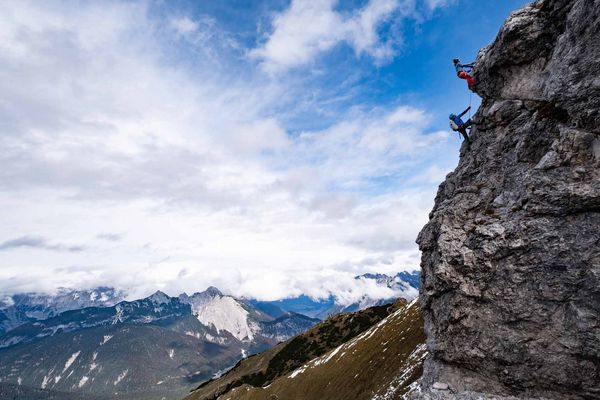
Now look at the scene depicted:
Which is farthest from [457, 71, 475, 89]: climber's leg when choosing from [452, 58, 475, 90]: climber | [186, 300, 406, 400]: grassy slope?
[186, 300, 406, 400]: grassy slope

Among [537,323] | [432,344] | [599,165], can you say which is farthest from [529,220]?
[432,344]

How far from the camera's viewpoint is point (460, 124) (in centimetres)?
3628

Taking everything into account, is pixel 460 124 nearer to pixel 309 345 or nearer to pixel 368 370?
pixel 368 370

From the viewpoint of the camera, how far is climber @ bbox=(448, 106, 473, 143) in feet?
117

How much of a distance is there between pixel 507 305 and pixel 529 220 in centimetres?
591

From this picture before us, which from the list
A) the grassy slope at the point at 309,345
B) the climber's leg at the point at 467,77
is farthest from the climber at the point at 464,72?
the grassy slope at the point at 309,345

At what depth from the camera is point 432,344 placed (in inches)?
1166

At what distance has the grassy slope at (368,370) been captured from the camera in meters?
72.1

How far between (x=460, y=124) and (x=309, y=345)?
16306cm

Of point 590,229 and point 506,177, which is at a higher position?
point 506,177

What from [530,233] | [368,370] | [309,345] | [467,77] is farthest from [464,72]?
[309,345]

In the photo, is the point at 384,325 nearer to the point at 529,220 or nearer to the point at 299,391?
the point at 299,391

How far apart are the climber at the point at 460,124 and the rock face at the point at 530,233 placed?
10.7 feet

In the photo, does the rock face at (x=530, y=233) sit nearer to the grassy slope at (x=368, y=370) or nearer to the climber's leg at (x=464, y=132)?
the climber's leg at (x=464, y=132)
